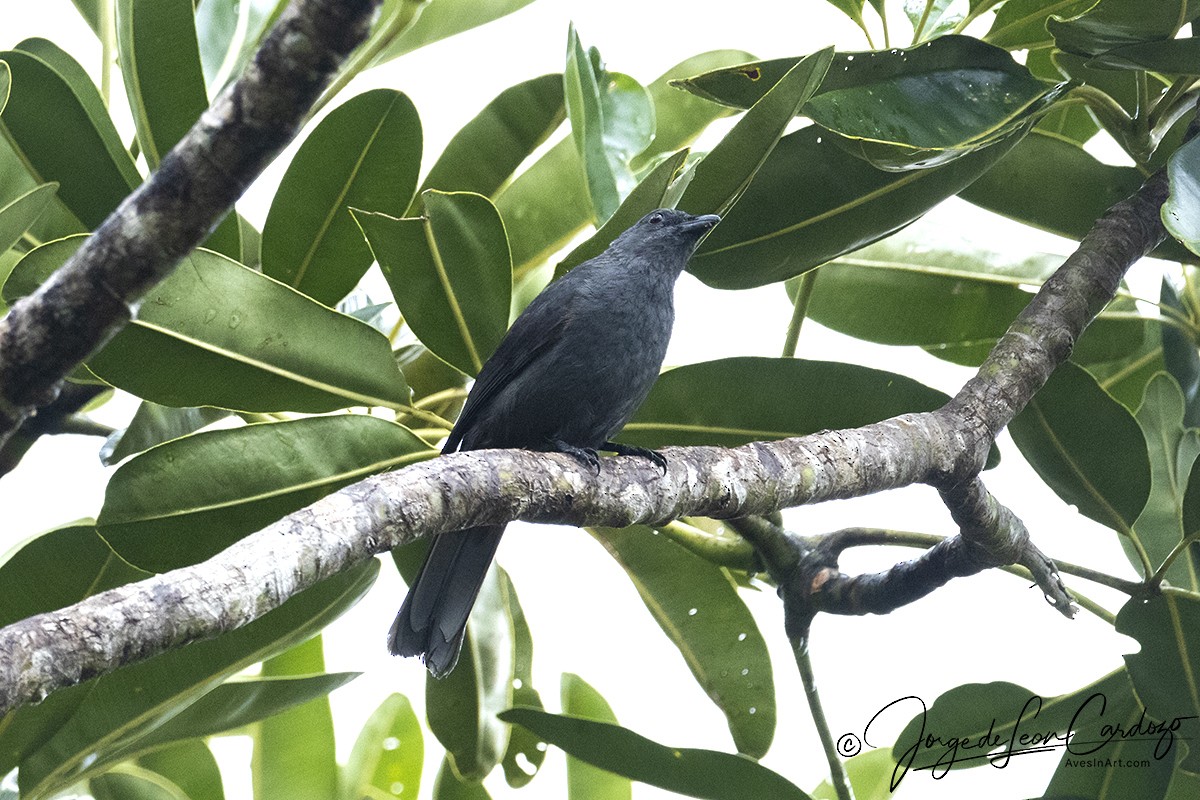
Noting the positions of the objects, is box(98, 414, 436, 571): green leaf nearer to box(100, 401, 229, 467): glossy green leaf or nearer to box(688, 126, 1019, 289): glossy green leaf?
box(100, 401, 229, 467): glossy green leaf

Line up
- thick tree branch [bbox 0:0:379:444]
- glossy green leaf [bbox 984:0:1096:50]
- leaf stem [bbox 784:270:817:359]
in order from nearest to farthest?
thick tree branch [bbox 0:0:379:444]
glossy green leaf [bbox 984:0:1096:50]
leaf stem [bbox 784:270:817:359]

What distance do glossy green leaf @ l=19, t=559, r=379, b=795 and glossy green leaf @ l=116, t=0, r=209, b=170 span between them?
0.99 m

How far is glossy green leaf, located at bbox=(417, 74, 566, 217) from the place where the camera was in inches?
101

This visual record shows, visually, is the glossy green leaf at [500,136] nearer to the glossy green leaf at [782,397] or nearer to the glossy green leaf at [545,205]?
the glossy green leaf at [545,205]

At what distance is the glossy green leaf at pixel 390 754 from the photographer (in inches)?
106

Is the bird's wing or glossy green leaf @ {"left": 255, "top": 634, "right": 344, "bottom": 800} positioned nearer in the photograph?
the bird's wing

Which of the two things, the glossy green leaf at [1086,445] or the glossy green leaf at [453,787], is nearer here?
the glossy green leaf at [1086,445]

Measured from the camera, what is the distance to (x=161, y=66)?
6.96 feet

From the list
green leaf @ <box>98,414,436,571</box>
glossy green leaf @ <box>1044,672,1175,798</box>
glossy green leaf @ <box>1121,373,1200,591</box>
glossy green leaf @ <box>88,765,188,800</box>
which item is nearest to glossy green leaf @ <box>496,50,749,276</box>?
green leaf @ <box>98,414,436,571</box>

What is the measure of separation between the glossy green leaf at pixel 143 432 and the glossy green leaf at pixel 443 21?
3.26 feet

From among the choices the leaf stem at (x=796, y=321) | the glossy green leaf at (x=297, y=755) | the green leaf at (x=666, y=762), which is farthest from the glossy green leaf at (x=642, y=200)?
the glossy green leaf at (x=297, y=755)

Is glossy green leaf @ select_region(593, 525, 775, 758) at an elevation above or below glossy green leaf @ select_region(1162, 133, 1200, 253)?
below

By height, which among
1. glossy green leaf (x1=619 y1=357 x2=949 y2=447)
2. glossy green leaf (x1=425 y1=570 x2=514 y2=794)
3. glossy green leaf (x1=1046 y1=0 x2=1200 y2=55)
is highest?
glossy green leaf (x1=1046 y1=0 x2=1200 y2=55)

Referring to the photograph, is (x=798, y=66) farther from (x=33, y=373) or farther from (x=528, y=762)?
(x=528, y=762)
